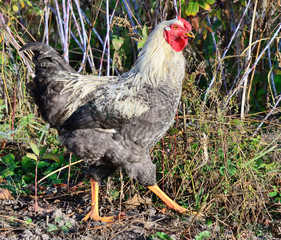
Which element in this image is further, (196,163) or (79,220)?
(196,163)

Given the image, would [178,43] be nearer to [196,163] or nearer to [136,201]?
[196,163]

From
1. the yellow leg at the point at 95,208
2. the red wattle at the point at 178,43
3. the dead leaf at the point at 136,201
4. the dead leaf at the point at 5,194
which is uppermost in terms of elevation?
the red wattle at the point at 178,43

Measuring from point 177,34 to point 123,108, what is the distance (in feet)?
2.78

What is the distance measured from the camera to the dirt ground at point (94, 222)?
10.5 ft

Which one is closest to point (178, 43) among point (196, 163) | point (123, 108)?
point (123, 108)

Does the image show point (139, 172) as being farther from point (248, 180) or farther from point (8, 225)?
point (8, 225)

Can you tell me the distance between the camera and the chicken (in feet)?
11.3

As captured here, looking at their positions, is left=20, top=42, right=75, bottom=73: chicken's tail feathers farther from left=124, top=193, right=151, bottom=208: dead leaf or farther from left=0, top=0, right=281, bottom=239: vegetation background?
left=124, top=193, right=151, bottom=208: dead leaf

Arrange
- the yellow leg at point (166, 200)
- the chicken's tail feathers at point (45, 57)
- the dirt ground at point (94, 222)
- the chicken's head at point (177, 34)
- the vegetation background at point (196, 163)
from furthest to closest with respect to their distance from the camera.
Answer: the chicken's tail feathers at point (45, 57) → the yellow leg at point (166, 200) → the chicken's head at point (177, 34) → the vegetation background at point (196, 163) → the dirt ground at point (94, 222)

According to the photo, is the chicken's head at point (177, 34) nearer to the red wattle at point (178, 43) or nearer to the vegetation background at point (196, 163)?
the red wattle at point (178, 43)

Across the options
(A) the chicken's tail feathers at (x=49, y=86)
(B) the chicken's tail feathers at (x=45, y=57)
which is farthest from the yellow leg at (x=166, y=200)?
(B) the chicken's tail feathers at (x=45, y=57)

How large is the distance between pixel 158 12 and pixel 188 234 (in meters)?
2.54

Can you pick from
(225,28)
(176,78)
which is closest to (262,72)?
(225,28)

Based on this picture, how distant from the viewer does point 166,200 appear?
147 inches
